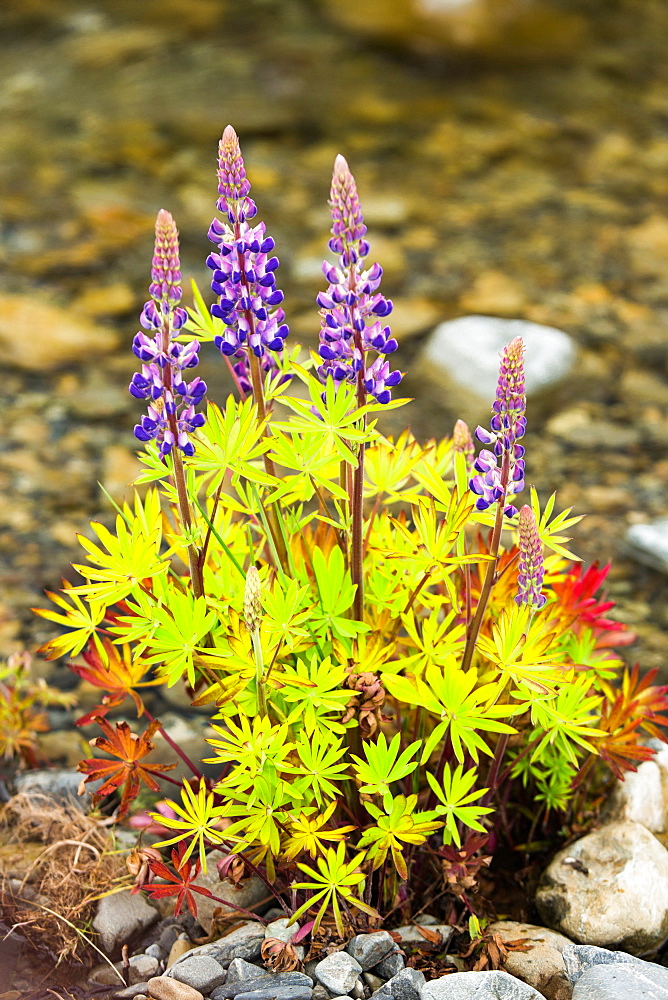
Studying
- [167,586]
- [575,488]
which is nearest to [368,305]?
[167,586]

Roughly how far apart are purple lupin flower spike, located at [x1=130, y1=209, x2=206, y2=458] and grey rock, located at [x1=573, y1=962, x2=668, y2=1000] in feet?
4.29

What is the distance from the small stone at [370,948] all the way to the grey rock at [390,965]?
11mm

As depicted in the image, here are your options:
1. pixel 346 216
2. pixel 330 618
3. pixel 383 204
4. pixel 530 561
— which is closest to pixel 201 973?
pixel 330 618

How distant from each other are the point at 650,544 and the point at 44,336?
2817mm

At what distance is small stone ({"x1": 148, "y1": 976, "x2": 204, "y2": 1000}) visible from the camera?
200cm

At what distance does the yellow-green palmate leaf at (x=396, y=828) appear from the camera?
1984mm

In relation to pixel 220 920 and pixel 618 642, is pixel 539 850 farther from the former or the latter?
pixel 220 920

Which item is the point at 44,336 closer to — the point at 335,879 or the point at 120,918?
the point at 120,918

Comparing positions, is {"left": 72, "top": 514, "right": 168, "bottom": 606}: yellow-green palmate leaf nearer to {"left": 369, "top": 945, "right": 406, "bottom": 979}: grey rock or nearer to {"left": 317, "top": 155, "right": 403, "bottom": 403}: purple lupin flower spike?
{"left": 317, "top": 155, "right": 403, "bottom": 403}: purple lupin flower spike

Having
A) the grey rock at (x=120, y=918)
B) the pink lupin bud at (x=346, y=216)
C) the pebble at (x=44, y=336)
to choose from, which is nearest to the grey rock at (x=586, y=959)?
the grey rock at (x=120, y=918)

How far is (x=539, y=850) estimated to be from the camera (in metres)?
2.48

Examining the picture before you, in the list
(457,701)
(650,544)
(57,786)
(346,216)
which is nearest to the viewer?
(346,216)

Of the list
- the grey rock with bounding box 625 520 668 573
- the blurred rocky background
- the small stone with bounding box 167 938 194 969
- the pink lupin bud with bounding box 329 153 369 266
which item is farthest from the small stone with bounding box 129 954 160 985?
the grey rock with bounding box 625 520 668 573

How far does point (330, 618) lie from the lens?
2076 millimetres
